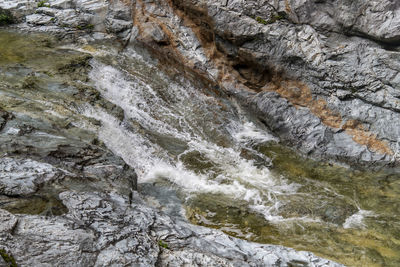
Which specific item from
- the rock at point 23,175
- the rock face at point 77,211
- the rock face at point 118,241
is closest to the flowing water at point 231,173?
the rock face at point 77,211

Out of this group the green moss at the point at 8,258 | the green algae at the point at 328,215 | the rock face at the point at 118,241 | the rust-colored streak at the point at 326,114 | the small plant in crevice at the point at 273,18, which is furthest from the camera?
the small plant in crevice at the point at 273,18

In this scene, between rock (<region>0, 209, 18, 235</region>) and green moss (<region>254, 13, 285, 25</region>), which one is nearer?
rock (<region>0, 209, 18, 235</region>)

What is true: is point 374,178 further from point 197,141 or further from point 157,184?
point 157,184

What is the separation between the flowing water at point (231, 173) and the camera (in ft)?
30.4

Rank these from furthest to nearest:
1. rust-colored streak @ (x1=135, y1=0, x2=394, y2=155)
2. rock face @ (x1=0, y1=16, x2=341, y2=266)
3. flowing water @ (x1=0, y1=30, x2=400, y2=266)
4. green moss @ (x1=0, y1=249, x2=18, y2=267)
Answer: rust-colored streak @ (x1=135, y1=0, x2=394, y2=155)
flowing water @ (x1=0, y1=30, x2=400, y2=266)
rock face @ (x1=0, y1=16, x2=341, y2=266)
green moss @ (x1=0, y1=249, x2=18, y2=267)

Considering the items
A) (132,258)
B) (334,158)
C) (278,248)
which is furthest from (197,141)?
(132,258)

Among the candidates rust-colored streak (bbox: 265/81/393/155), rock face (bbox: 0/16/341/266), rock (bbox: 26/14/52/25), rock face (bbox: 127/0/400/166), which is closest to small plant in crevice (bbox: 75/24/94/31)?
rock (bbox: 26/14/52/25)

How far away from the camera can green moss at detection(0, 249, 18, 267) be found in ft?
17.0

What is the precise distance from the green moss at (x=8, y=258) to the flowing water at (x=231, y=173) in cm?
508

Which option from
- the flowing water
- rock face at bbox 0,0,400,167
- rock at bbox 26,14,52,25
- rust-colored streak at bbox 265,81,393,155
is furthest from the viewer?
rock at bbox 26,14,52,25

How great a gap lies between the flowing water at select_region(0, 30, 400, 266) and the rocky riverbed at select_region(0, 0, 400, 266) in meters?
0.05

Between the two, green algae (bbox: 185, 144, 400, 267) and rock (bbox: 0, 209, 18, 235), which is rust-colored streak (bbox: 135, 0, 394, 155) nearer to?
green algae (bbox: 185, 144, 400, 267)

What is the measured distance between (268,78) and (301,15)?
9.55ft

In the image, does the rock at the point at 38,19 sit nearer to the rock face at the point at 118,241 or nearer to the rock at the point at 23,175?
the rock at the point at 23,175
